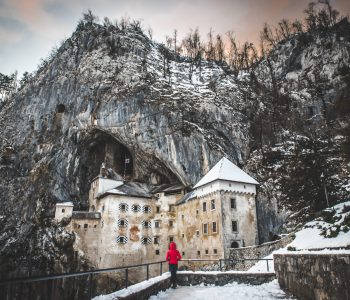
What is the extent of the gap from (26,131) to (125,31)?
1033 inches

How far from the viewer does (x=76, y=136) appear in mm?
40938

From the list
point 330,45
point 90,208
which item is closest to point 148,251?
point 90,208

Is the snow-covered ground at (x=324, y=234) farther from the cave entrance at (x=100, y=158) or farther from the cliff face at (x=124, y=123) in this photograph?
the cave entrance at (x=100, y=158)

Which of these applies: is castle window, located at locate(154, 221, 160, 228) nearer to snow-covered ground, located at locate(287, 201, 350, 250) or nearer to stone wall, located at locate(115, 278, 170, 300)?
snow-covered ground, located at locate(287, 201, 350, 250)

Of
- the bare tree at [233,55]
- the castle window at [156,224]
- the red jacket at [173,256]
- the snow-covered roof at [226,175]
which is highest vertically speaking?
the bare tree at [233,55]

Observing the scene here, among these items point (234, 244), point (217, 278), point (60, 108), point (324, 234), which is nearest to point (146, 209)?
point (234, 244)

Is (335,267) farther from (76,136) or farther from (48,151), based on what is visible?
(48,151)

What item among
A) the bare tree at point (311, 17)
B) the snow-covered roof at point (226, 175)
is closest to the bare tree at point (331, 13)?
the bare tree at point (311, 17)

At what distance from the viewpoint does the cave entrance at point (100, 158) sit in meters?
41.7

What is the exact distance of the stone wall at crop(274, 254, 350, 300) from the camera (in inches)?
201

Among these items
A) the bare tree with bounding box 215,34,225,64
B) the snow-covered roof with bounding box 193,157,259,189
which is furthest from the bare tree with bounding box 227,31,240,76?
the snow-covered roof with bounding box 193,157,259,189

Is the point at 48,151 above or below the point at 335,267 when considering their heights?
above

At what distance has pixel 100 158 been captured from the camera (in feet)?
144

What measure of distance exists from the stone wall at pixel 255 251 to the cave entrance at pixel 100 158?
21.7 meters
